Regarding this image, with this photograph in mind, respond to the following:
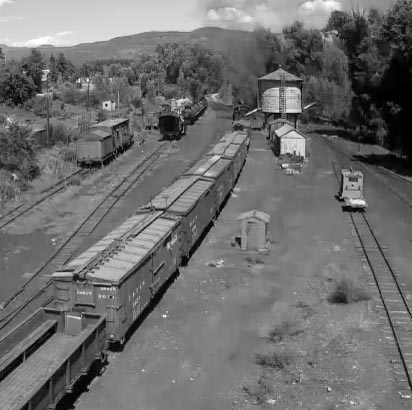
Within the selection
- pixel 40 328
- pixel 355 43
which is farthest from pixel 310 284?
pixel 355 43

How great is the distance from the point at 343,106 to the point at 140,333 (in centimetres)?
6698

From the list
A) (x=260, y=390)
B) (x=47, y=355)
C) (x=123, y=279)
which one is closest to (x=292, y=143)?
(x=123, y=279)

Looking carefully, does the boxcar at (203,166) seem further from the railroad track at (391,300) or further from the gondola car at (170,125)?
the gondola car at (170,125)

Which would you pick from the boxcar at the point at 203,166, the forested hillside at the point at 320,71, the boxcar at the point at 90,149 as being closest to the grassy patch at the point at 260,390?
the boxcar at the point at 203,166

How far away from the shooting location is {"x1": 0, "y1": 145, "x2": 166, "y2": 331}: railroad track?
1873 centimetres

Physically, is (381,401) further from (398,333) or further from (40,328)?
(40,328)

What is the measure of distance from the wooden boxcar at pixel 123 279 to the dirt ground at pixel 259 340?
1128 mm

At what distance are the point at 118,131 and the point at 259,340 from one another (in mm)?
33803

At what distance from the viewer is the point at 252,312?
18.8 metres

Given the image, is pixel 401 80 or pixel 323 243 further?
pixel 401 80

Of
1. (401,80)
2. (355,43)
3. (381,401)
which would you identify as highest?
(355,43)

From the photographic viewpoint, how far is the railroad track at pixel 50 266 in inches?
737

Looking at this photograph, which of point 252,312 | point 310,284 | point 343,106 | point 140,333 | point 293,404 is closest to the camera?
point 293,404

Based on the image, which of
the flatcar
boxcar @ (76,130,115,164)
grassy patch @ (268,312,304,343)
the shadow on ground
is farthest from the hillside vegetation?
grassy patch @ (268,312,304,343)
